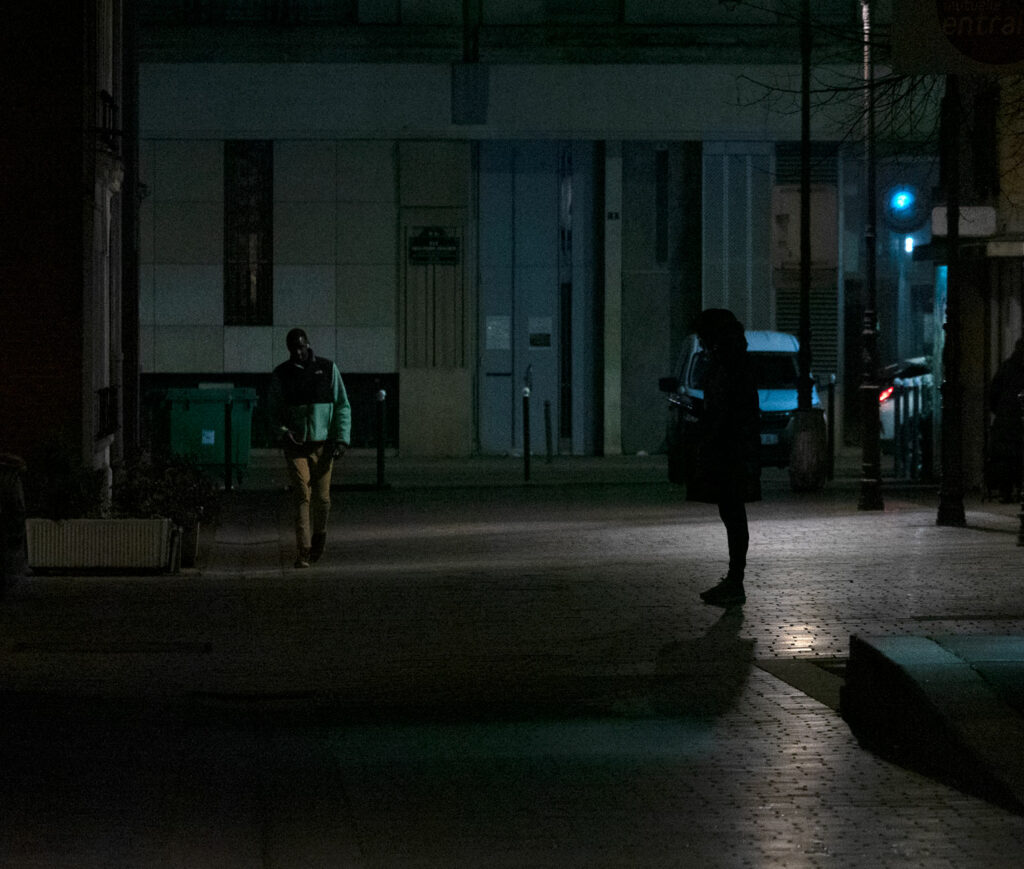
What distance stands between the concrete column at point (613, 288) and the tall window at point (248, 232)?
17.3 ft

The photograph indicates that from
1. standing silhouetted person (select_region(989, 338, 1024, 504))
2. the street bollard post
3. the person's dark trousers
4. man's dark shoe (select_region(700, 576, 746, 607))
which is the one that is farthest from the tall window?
man's dark shoe (select_region(700, 576, 746, 607))

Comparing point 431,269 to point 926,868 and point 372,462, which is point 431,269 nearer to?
point 372,462

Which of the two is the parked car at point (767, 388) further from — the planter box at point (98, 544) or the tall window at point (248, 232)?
the planter box at point (98, 544)

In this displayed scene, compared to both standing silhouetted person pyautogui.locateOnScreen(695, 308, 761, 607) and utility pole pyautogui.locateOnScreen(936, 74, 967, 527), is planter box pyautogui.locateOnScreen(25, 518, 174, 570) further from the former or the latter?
utility pole pyautogui.locateOnScreen(936, 74, 967, 527)

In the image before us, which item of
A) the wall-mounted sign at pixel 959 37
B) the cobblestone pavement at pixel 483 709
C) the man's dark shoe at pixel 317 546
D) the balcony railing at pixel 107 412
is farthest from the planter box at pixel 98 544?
the wall-mounted sign at pixel 959 37

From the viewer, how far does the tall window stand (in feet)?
101

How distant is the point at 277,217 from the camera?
30750 mm

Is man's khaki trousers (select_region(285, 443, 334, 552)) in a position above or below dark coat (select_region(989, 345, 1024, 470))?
below

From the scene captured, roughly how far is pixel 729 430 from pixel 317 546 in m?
3.97

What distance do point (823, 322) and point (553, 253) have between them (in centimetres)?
446

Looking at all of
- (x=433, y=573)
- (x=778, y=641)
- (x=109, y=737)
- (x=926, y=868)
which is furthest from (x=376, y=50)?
(x=926, y=868)

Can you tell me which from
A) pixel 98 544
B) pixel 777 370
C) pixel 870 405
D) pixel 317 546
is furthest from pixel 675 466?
pixel 98 544

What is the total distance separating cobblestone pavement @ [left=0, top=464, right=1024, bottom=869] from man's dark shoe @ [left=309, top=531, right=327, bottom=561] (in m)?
0.12

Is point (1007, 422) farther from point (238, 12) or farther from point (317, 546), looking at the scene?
point (238, 12)
